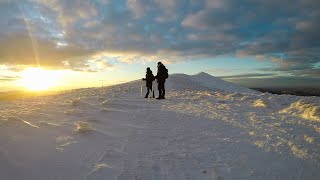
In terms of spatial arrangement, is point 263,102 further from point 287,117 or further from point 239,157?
point 239,157

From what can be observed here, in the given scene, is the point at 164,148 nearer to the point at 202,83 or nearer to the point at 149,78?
the point at 149,78

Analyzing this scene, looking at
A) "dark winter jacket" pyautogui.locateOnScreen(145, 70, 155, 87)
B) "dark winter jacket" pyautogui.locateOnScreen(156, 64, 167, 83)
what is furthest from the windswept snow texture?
"dark winter jacket" pyautogui.locateOnScreen(145, 70, 155, 87)

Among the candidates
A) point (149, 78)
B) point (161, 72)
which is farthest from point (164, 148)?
point (149, 78)

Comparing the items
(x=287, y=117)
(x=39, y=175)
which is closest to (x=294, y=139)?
(x=287, y=117)

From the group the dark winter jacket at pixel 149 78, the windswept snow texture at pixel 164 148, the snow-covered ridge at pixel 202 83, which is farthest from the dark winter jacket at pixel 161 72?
the snow-covered ridge at pixel 202 83

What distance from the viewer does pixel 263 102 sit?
13695 mm

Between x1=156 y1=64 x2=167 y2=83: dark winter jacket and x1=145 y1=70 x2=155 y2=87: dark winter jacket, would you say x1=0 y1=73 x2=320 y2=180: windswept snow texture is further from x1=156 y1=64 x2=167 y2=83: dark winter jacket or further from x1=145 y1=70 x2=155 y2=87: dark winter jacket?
x1=145 y1=70 x2=155 y2=87: dark winter jacket

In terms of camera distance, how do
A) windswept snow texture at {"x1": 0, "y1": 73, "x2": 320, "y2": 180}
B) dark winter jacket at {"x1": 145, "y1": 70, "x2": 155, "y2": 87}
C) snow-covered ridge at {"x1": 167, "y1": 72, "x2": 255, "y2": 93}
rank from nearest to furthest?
1. windswept snow texture at {"x1": 0, "y1": 73, "x2": 320, "y2": 180}
2. dark winter jacket at {"x1": 145, "y1": 70, "x2": 155, "y2": 87}
3. snow-covered ridge at {"x1": 167, "y1": 72, "x2": 255, "y2": 93}

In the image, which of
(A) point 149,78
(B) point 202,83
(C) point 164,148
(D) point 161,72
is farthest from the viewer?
(B) point 202,83

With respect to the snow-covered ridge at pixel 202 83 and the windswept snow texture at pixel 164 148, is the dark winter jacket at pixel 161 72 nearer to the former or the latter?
the windswept snow texture at pixel 164 148

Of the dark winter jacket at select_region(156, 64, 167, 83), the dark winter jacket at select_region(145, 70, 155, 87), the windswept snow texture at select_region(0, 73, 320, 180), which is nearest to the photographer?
the windswept snow texture at select_region(0, 73, 320, 180)

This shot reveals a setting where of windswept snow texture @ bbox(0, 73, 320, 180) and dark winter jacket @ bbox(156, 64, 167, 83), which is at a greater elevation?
dark winter jacket @ bbox(156, 64, 167, 83)

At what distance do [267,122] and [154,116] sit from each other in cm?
431

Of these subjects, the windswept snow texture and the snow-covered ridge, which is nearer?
the windswept snow texture
